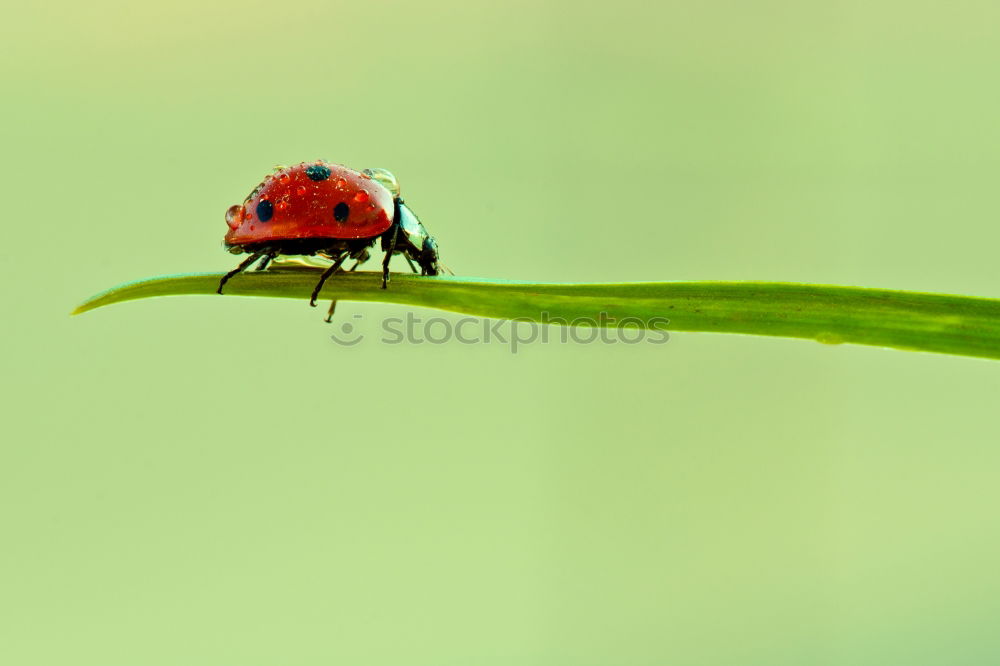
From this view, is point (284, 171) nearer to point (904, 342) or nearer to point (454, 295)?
point (454, 295)

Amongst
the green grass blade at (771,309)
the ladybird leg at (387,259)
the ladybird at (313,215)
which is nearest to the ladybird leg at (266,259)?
the ladybird at (313,215)

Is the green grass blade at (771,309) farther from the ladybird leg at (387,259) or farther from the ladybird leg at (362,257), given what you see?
the ladybird leg at (362,257)

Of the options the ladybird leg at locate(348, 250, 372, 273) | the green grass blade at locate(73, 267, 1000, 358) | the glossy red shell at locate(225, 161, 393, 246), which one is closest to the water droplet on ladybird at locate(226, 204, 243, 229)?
the glossy red shell at locate(225, 161, 393, 246)

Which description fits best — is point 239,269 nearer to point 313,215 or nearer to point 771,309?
point 313,215

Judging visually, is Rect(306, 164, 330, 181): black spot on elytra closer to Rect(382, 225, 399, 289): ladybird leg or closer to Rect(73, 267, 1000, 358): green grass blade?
Rect(382, 225, 399, 289): ladybird leg

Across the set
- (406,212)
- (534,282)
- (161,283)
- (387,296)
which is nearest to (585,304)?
(534,282)

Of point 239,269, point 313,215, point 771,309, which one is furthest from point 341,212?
point 771,309
